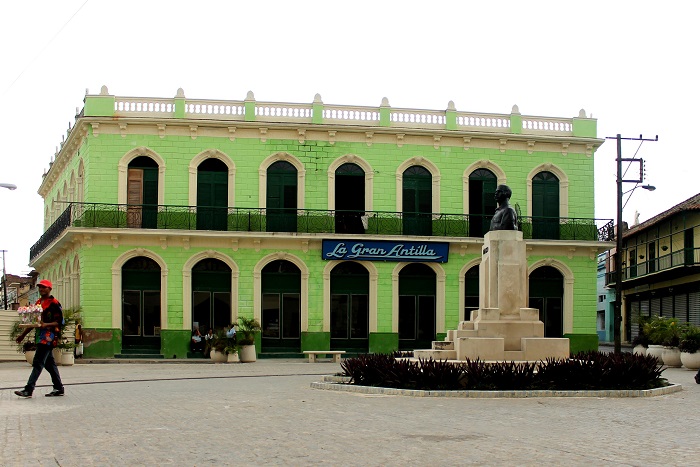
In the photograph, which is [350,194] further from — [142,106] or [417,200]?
[142,106]

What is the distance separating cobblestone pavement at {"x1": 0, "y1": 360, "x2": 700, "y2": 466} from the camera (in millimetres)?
8648

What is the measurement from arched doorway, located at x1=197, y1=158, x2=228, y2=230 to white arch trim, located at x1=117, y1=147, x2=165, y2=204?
138 cm

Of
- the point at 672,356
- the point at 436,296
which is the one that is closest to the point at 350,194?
the point at 436,296

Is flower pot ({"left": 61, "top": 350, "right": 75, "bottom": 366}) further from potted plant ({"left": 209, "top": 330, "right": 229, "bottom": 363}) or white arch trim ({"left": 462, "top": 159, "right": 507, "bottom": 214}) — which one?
white arch trim ({"left": 462, "top": 159, "right": 507, "bottom": 214})

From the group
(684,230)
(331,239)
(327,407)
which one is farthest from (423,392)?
(684,230)

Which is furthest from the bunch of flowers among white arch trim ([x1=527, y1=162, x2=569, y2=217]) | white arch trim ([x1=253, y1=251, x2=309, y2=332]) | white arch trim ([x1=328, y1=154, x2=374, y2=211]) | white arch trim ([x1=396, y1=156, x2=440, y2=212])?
white arch trim ([x1=527, y1=162, x2=569, y2=217])

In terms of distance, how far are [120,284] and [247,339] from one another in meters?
5.95

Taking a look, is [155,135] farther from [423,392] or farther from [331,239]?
[423,392]

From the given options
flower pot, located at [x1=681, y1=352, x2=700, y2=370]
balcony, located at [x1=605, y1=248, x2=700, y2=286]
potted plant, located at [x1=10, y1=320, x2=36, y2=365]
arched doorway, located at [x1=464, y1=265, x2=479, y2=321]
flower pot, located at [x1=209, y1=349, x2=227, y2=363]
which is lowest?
flower pot, located at [x1=209, y1=349, x2=227, y2=363]

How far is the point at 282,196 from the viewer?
35656 millimetres

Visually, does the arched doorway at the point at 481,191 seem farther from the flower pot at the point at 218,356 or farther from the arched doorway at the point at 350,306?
the flower pot at the point at 218,356

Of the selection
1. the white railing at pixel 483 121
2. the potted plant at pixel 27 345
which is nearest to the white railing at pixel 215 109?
the white railing at pixel 483 121

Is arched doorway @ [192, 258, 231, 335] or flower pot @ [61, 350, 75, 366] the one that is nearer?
flower pot @ [61, 350, 75, 366]

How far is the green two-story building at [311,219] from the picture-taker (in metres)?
34.5
